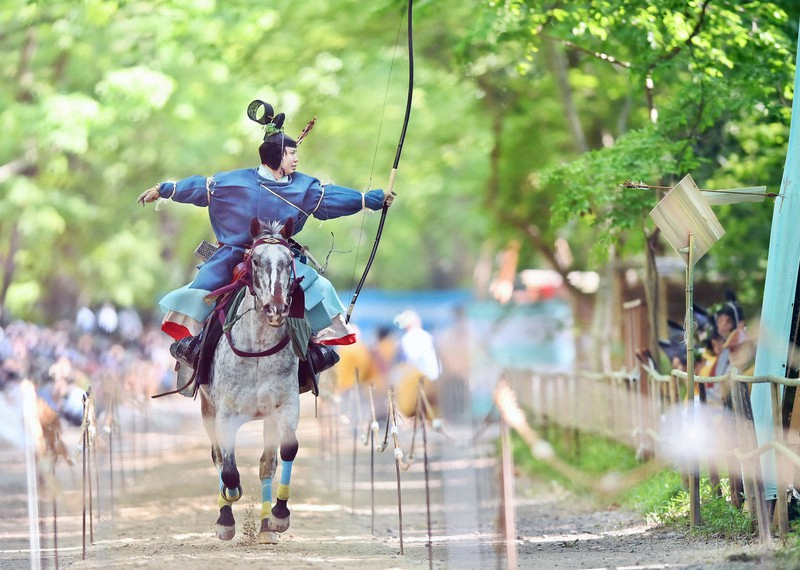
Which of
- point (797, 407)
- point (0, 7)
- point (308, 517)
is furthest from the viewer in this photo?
point (0, 7)

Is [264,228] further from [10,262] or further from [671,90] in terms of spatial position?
[10,262]

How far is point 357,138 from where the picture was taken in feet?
111

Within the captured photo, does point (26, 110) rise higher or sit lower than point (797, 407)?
higher

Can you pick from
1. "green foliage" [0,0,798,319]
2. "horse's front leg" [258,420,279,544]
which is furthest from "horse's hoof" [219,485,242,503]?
"green foliage" [0,0,798,319]

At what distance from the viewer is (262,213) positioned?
429 inches

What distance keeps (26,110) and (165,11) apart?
555 centimetres

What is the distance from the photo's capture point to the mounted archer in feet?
35.5

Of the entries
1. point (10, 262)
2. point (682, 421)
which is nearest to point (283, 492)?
point (682, 421)

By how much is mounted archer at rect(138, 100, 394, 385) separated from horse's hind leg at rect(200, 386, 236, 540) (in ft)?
1.46

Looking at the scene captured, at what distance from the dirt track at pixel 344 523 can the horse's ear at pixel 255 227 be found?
8.15ft

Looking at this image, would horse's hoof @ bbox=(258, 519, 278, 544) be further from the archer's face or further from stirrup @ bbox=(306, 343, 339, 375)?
the archer's face

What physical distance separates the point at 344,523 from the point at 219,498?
314cm

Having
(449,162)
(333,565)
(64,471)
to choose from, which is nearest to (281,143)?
(333,565)

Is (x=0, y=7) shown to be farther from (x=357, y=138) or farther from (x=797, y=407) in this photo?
(x=797, y=407)
